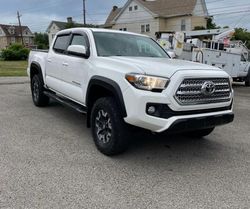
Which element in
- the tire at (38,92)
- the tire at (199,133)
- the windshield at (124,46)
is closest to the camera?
the windshield at (124,46)

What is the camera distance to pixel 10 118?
263 inches

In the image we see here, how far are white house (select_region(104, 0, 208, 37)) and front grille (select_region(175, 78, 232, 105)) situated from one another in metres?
34.2

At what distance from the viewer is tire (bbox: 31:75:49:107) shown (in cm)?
743

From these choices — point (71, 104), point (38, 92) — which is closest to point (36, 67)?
point (38, 92)

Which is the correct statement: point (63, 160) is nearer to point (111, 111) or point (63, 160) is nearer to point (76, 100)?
point (111, 111)

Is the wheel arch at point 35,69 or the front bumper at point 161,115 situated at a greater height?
the wheel arch at point 35,69

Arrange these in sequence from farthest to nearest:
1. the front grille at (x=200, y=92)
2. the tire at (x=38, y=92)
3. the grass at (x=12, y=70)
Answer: the grass at (x=12, y=70), the tire at (x=38, y=92), the front grille at (x=200, y=92)

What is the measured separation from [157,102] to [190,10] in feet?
121

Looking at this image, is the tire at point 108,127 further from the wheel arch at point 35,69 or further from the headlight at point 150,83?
the wheel arch at point 35,69

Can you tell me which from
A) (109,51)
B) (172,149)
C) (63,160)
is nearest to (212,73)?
(172,149)

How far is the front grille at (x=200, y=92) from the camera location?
3.89 meters

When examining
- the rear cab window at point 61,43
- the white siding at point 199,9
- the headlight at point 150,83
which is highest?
the white siding at point 199,9

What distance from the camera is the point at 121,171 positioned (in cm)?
400

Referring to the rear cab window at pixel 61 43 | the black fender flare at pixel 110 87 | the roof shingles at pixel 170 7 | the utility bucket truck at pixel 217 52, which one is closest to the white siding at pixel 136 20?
the roof shingles at pixel 170 7
